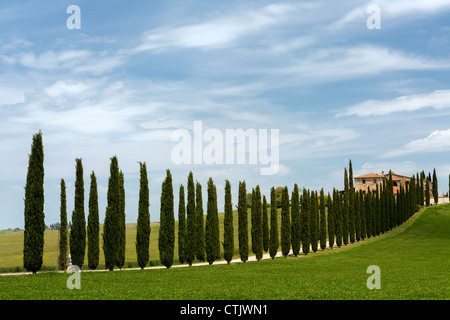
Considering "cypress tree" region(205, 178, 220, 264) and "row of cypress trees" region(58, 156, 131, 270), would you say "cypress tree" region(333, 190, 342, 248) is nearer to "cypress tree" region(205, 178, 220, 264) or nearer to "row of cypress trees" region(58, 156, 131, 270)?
"cypress tree" region(205, 178, 220, 264)

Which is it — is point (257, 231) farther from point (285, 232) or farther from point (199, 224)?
point (199, 224)

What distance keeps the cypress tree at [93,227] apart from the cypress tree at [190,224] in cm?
760

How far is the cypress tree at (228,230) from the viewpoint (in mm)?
38906

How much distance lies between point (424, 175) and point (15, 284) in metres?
94.2

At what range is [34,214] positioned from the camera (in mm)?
28188

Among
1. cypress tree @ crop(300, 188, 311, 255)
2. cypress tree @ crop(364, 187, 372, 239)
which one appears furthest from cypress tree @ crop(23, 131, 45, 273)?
cypress tree @ crop(364, 187, 372, 239)

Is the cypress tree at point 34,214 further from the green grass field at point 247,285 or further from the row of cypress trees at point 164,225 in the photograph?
the green grass field at point 247,285

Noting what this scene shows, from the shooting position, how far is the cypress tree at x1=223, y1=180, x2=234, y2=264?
1532 inches

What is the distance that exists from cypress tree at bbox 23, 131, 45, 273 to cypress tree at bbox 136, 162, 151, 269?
7745 millimetres

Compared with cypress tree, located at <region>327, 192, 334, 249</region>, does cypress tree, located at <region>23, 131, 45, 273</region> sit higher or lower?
higher

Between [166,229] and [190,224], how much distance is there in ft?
11.1

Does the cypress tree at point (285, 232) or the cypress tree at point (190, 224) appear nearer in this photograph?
the cypress tree at point (190, 224)

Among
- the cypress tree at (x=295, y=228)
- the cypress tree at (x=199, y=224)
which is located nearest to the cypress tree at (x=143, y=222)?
the cypress tree at (x=199, y=224)
